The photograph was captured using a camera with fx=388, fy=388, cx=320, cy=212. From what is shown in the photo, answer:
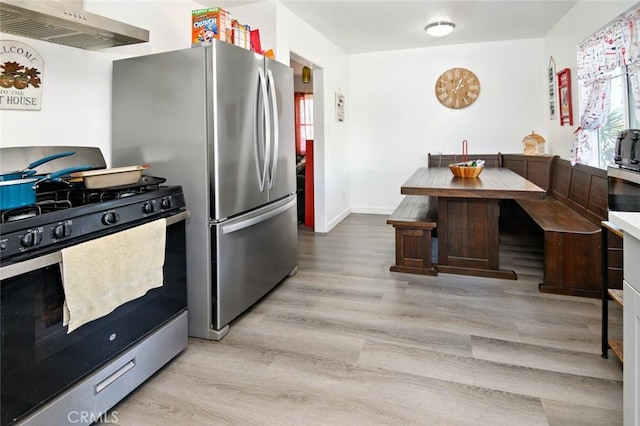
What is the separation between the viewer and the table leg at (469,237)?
3.27 metres

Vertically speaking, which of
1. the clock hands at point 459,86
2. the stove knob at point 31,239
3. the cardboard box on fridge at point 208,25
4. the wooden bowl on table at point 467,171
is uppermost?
the clock hands at point 459,86

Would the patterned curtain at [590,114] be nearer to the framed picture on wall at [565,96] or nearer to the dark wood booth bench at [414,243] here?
the framed picture on wall at [565,96]

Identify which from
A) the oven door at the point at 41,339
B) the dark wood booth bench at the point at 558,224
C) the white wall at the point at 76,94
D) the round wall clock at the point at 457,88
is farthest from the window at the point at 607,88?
the oven door at the point at 41,339

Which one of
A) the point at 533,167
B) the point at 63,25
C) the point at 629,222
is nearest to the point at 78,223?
the point at 63,25

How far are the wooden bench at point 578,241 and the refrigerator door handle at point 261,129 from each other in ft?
6.83

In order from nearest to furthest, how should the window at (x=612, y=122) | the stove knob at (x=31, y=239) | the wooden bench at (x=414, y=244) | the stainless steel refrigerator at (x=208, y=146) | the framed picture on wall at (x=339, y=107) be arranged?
1. the stove knob at (x=31, y=239)
2. the stainless steel refrigerator at (x=208, y=146)
3. the window at (x=612, y=122)
4. the wooden bench at (x=414, y=244)
5. the framed picture on wall at (x=339, y=107)

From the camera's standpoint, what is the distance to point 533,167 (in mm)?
4676

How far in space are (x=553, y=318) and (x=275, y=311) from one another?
5.84 feet

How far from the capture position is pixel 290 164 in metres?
3.05

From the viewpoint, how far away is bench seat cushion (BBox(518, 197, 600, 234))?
283cm

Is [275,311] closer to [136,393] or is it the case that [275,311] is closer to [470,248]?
[136,393]

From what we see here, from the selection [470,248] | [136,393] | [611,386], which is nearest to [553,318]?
[611,386]

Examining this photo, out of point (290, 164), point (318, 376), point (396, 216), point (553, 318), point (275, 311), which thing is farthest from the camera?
point (396, 216)

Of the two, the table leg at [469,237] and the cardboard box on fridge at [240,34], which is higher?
the cardboard box on fridge at [240,34]
